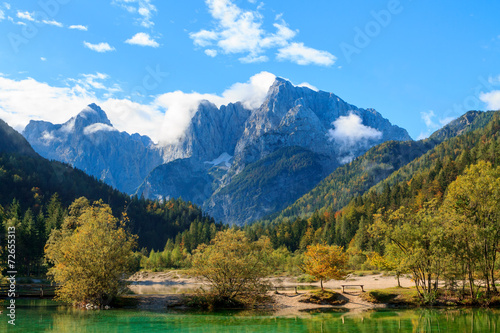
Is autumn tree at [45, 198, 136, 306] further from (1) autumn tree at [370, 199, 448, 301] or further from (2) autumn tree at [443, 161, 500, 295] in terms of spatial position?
(2) autumn tree at [443, 161, 500, 295]

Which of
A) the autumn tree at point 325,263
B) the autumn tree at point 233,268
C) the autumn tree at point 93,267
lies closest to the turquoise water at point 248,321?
the autumn tree at point 93,267

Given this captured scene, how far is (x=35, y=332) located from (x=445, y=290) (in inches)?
2035

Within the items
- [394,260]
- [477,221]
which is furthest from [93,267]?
[477,221]

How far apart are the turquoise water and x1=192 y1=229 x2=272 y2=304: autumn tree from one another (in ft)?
15.3

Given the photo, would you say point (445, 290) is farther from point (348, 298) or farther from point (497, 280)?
point (497, 280)

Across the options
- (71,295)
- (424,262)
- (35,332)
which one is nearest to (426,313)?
(424,262)

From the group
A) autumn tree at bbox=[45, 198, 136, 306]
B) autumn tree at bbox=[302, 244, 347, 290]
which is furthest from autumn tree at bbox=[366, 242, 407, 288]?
autumn tree at bbox=[45, 198, 136, 306]

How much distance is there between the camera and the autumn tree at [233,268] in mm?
57188

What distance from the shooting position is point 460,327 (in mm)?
39938

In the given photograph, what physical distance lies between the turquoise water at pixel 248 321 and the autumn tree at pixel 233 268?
15.3 feet

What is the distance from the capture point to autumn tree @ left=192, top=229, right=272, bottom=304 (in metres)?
57.2

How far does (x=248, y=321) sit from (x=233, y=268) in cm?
1059

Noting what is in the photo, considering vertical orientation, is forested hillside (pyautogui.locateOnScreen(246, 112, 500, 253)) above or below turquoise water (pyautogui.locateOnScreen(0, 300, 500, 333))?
above

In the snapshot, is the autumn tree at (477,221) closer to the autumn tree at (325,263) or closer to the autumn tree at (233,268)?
the autumn tree at (325,263)
